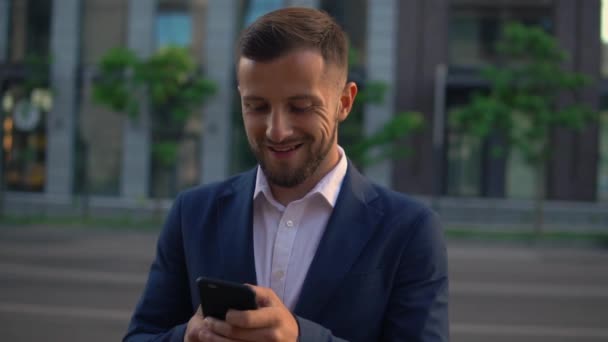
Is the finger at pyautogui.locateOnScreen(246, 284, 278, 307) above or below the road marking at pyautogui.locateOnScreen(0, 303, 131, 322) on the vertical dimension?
above

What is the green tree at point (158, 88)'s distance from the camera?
22.6 metres

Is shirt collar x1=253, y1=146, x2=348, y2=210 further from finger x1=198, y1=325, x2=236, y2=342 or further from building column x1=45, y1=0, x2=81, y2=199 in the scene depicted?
building column x1=45, y1=0, x2=81, y2=199

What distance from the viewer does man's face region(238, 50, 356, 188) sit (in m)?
1.78

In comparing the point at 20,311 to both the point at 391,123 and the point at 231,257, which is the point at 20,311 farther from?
the point at 391,123

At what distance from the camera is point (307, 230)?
77.1 inches

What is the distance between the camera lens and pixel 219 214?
2.04 meters

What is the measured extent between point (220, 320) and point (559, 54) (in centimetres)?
1983

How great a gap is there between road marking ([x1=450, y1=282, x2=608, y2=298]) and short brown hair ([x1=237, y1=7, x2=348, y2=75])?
890 cm

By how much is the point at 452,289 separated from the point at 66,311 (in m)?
5.86

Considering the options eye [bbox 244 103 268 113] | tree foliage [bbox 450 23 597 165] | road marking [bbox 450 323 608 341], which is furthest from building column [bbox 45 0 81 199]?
eye [bbox 244 103 268 113]

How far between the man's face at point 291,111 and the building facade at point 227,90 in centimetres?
2140

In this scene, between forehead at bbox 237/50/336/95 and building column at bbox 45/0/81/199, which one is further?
building column at bbox 45/0/81/199

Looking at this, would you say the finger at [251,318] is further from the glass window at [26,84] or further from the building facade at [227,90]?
the glass window at [26,84]

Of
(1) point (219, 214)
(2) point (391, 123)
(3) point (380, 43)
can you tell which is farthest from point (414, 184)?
(1) point (219, 214)
